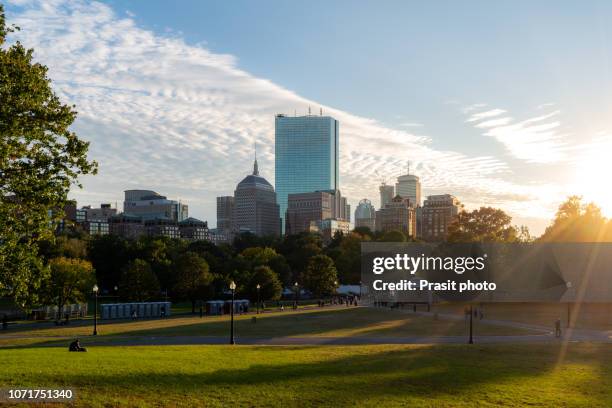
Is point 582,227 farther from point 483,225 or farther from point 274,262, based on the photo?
point 274,262

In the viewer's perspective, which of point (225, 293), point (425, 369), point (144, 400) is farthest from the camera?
point (225, 293)

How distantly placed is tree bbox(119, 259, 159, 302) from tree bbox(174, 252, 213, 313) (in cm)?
420

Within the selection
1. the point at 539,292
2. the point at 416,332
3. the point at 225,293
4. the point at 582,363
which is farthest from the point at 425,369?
the point at 225,293

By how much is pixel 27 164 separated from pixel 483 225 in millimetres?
95234

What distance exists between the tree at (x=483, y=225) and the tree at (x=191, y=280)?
4545 centimetres

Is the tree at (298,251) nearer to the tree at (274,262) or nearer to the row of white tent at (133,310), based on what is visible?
the tree at (274,262)

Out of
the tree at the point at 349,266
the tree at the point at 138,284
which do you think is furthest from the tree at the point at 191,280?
the tree at the point at 349,266

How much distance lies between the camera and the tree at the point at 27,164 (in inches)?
931

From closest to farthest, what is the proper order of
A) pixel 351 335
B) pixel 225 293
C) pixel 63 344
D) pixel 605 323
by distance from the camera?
pixel 63 344, pixel 351 335, pixel 605 323, pixel 225 293

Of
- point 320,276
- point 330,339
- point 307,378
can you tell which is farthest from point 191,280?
point 307,378

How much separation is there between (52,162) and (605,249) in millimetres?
89069

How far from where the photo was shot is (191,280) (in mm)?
93125

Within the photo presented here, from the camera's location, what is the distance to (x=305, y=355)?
97.0 feet

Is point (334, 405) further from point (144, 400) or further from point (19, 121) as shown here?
point (19, 121)
